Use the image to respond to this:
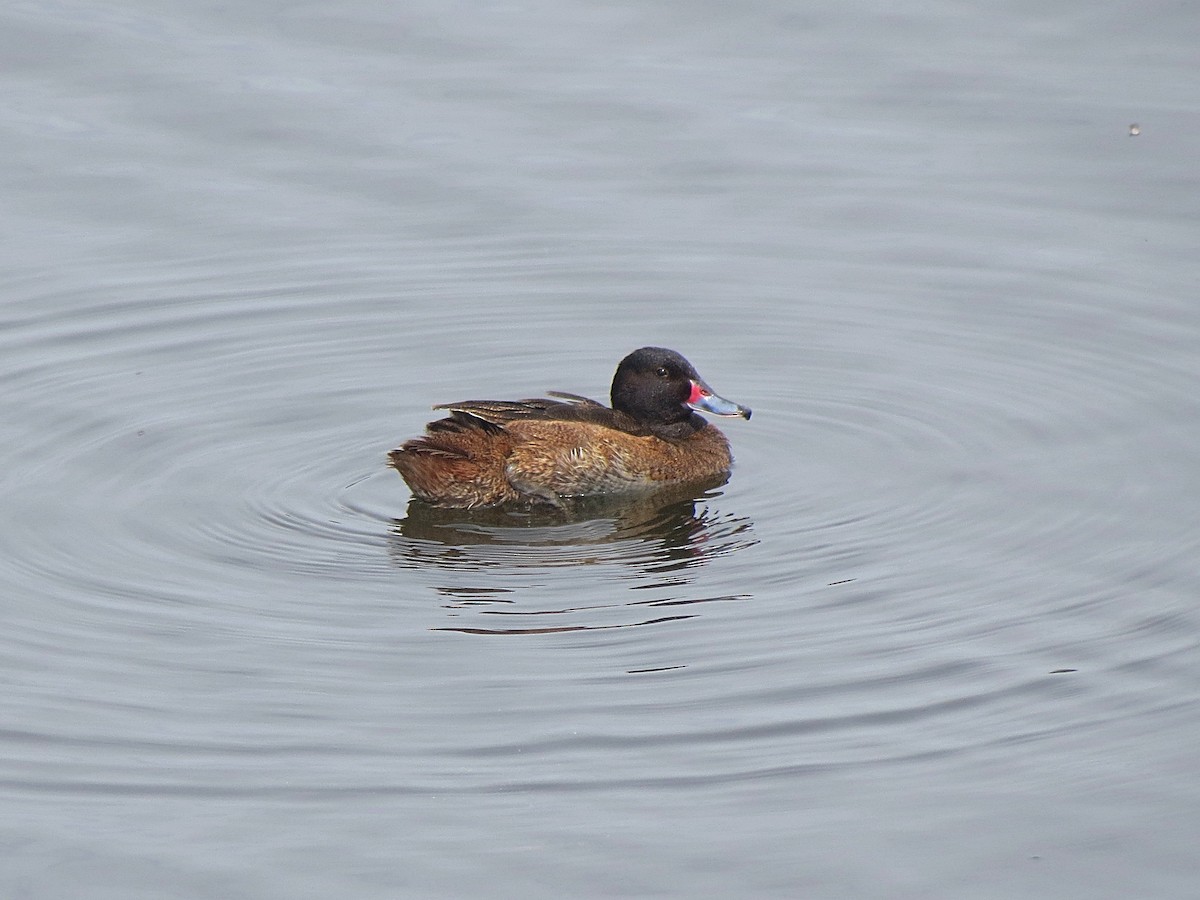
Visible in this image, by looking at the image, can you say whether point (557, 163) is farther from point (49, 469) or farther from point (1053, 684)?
point (1053, 684)

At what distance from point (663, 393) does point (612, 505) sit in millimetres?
698

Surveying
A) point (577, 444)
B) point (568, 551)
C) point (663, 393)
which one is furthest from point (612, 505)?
point (568, 551)

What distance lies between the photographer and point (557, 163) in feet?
44.9

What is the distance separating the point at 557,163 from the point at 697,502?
4.67 m

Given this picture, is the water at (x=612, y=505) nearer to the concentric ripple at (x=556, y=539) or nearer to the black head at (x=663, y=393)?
the concentric ripple at (x=556, y=539)

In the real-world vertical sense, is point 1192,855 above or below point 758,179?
below

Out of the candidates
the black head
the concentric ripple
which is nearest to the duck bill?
the black head

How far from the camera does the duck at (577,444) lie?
9.50m

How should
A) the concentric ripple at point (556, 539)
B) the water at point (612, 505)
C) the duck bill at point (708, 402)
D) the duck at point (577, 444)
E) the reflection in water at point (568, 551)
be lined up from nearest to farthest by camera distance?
the water at point (612, 505)
the concentric ripple at point (556, 539)
the reflection in water at point (568, 551)
the duck at point (577, 444)
the duck bill at point (708, 402)

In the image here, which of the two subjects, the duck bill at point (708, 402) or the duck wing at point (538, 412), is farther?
the duck bill at point (708, 402)

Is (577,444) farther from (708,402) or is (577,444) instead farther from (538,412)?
(708,402)

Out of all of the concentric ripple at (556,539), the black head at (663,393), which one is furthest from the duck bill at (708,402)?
the concentric ripple at (556,539)

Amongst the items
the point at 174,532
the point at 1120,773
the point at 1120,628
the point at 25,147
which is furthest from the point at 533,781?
the point at 25,147

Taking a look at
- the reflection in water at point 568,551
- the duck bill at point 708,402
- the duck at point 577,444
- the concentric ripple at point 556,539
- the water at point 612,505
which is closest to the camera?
the water at point 612,505
